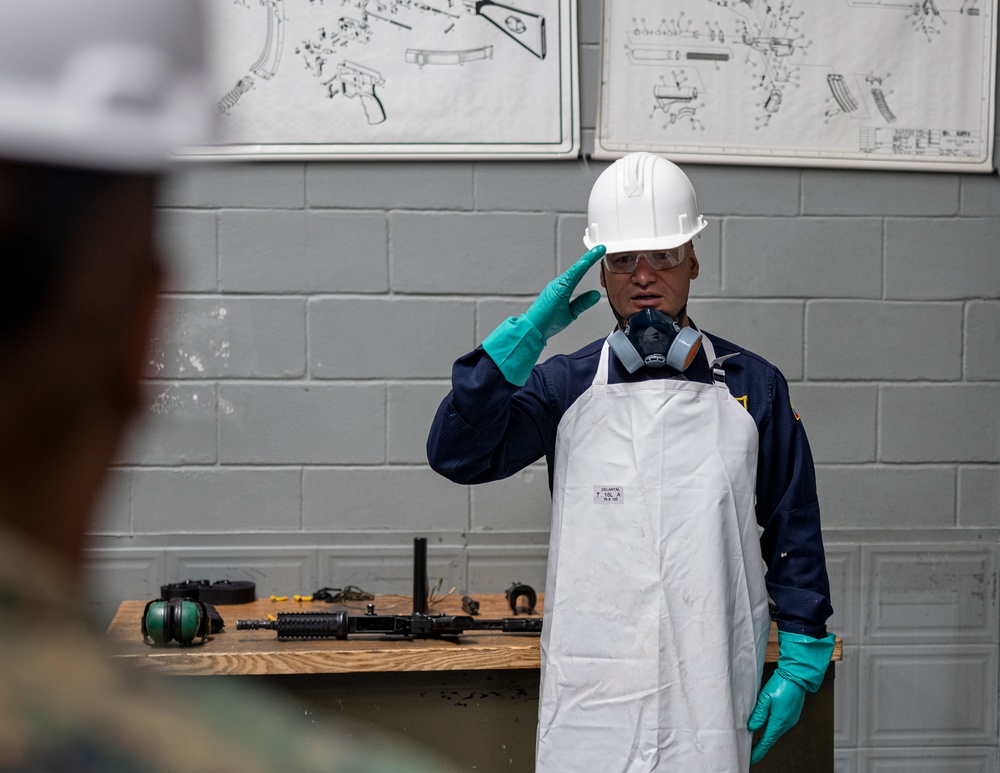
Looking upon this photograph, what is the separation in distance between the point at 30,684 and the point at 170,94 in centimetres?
15

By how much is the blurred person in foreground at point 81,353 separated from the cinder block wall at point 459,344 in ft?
7.11

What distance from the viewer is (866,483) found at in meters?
2.54

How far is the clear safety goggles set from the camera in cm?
174

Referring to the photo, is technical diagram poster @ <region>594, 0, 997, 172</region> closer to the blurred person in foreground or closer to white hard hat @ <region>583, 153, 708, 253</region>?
white hard hat @ <region>583, 153, 708, 253</region>

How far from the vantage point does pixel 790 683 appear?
1646 mm

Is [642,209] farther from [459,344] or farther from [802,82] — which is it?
[802,82]

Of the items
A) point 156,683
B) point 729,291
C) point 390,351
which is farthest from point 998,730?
point 156,683

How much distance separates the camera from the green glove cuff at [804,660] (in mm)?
1643

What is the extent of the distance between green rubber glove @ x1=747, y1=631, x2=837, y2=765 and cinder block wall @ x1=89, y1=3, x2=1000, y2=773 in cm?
89

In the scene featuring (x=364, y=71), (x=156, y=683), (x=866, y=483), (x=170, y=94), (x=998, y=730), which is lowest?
(x=998, y=730)

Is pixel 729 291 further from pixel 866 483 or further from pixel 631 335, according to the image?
pixel 631 335

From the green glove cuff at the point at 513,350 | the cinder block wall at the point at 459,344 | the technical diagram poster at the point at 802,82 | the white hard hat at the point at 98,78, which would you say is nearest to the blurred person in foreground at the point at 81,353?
the white hard hat at the point at 98,78

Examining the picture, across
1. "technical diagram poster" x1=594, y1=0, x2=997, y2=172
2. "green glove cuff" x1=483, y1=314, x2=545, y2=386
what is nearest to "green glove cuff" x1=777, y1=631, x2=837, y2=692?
"green glove cuff" x1=483, y1=314, x2=545, y2=386

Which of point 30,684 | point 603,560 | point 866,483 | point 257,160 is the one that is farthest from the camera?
point 866,483
